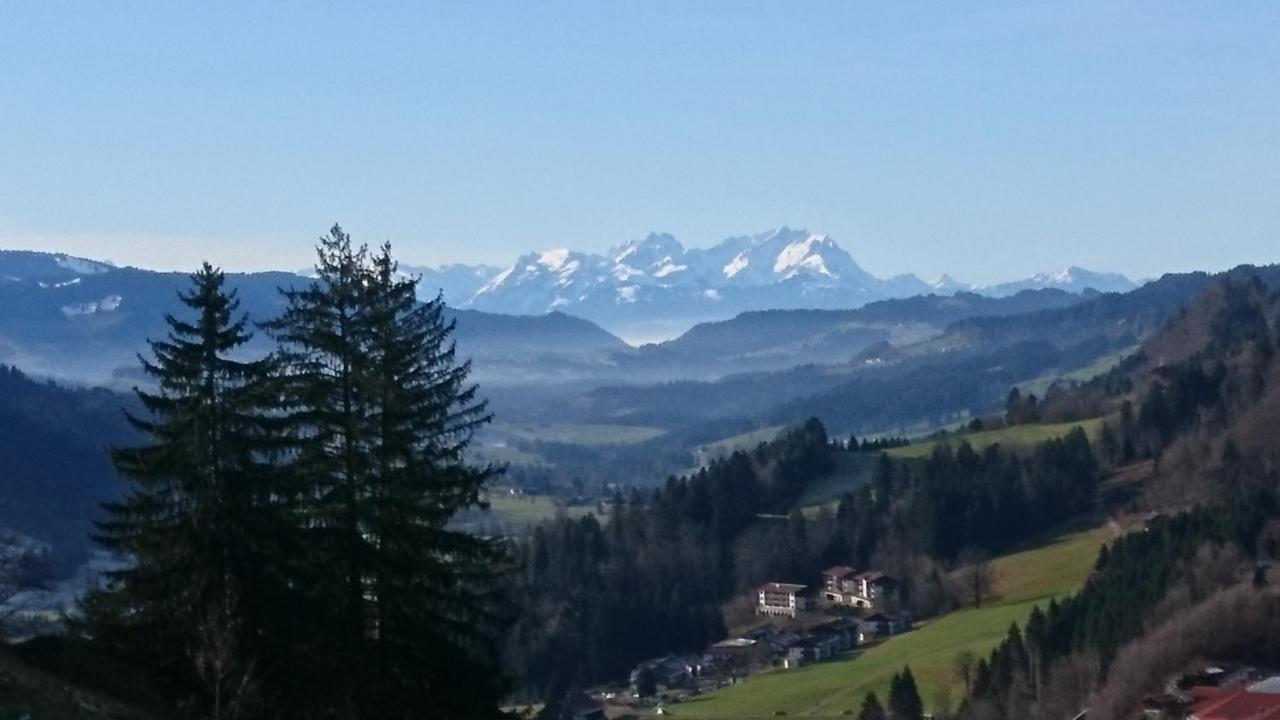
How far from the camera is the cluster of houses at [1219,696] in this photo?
204ft

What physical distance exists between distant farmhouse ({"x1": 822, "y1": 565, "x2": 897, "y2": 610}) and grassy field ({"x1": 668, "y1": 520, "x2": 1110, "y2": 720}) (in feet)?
31.7

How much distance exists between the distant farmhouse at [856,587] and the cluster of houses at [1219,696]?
2236 inches

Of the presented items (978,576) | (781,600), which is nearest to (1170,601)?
(978,576)

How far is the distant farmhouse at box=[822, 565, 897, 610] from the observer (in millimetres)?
132250

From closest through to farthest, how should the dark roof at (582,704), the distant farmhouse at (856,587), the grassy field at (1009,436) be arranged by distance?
the dark roof at (582,704)
the distant farmhouse at (856,587)
the grassy field at (1009,436)

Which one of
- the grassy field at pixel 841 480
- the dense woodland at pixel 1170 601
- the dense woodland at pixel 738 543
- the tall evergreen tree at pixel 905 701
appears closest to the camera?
the dense woodland at pixel 1170 601

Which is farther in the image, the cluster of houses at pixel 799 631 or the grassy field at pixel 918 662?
the cluster of houses at pixel 799 631

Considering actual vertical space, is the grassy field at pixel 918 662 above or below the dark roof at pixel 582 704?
above

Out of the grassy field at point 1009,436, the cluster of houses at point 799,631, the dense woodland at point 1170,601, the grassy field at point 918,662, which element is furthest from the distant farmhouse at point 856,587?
the grassy field at point 1009,436

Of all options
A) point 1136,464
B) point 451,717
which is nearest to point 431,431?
point 451,717

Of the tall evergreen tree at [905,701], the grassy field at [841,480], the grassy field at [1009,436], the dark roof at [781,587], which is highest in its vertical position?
the grassy field at [1009,436]

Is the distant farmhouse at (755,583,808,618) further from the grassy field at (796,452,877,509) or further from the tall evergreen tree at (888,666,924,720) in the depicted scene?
the tall evergreen tree at (888,666,924,720)

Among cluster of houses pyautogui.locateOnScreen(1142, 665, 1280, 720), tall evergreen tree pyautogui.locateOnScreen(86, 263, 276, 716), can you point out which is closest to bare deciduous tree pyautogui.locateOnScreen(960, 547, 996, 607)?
cluster of houses pyautogui.locateOnScreen(1142, 665, 1280, 720)

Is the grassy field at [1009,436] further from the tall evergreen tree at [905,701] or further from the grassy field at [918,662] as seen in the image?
the tall evergreen tree at [905,701]
